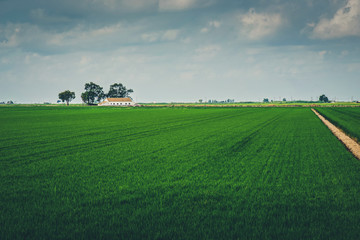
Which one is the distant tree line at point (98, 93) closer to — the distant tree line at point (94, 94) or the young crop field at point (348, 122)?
the distant tree line at point (94, 94)

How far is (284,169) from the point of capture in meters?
10.3

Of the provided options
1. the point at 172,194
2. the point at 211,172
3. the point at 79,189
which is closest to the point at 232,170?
the point at 211,172

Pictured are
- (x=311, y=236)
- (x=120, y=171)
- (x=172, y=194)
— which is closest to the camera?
(x=311, y=236)

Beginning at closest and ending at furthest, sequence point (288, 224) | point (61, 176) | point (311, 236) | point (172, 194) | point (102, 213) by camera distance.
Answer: point (311, 236) → point (288, 224) → point (102, 213) → point (172, 194) → point (61, 176)

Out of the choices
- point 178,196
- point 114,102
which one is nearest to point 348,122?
point 178,196

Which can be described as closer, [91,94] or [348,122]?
[348,122]

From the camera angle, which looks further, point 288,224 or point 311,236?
point 288,224

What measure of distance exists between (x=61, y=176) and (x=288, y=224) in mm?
7615

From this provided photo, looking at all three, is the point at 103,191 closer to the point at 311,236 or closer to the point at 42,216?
the point at 42,216

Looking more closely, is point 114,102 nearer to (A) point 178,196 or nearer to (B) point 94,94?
(B) point 94,94

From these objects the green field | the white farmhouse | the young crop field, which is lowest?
the young crop field

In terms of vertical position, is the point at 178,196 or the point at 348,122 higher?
the point at 178,196

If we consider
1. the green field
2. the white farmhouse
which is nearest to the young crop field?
the green field

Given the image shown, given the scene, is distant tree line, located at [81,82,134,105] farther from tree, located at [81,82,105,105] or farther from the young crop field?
the young crop field
